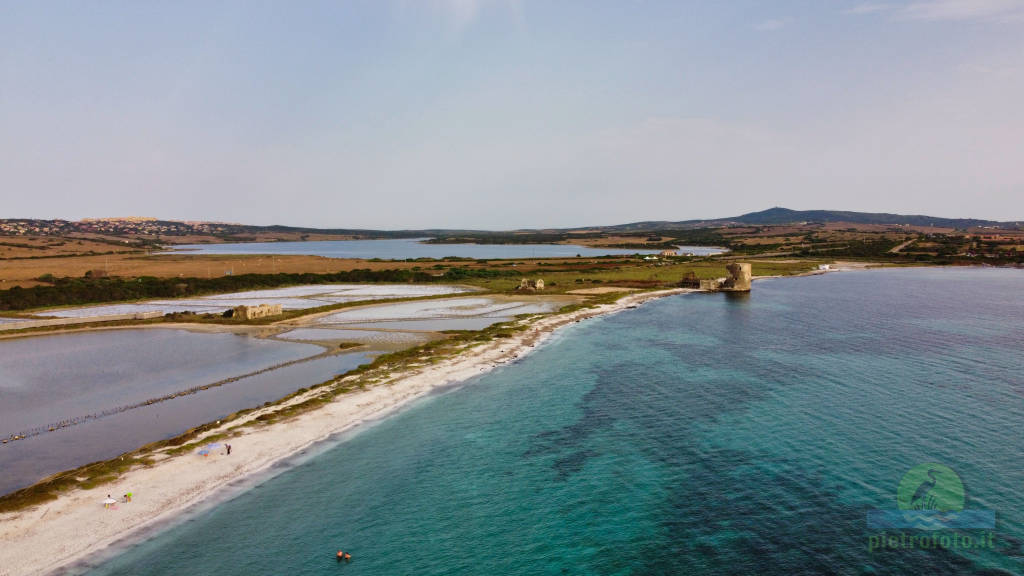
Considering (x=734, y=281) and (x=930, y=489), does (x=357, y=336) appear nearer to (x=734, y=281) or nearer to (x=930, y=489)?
(x=930, y=489)

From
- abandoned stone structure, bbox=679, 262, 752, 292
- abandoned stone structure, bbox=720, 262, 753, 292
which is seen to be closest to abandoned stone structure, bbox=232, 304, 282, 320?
abandoned stone structure, bbox=679, 262, 752, 292

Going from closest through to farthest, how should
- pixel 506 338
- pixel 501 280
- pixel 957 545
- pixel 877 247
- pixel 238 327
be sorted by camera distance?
pixel 957 545 → pixel 506 338 → pixel 238 327 → pixel 501 280 → pixel 877 247

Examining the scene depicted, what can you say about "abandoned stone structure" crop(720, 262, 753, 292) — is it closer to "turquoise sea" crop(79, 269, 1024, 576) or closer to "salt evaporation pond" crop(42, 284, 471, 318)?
"salt evaporation pond" crop(42, 284, 471, 318)

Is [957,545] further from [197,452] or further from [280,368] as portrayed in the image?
[280,368]

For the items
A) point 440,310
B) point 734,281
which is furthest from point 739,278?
point 440,310

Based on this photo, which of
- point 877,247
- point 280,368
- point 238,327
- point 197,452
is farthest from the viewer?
point 877,247

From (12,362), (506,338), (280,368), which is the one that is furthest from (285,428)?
(12,362)
